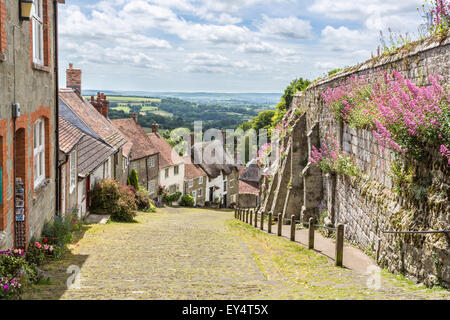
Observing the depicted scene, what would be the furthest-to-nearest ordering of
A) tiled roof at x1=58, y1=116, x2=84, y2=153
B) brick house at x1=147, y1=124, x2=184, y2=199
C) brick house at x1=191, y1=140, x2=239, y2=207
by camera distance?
brick house at x1=191, y1=140, x2=239, y2=207
brick house at x1=147, y1=124, x2=184, y2=199
tiled roof at x1=58, y1=116, x2=84, y2=153

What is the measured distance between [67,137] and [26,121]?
223 inches

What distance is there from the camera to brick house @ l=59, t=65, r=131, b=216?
62.7 feet

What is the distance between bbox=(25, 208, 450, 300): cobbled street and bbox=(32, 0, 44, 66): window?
15.7 ft

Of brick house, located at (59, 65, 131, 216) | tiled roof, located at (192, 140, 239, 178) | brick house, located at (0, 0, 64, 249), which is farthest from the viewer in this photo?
tiled roof, located at (192, 140, 239, 178)

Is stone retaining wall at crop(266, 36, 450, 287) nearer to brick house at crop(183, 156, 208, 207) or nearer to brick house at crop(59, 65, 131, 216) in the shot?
brick house at crop(59, 65, 131, 216)

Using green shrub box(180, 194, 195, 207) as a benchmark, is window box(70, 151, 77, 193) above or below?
above

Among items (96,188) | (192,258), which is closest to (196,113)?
(96,188)

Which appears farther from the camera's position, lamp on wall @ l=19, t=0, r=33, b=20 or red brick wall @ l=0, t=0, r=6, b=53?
lamp on wall @ l=19, t=0, r=33, b=20

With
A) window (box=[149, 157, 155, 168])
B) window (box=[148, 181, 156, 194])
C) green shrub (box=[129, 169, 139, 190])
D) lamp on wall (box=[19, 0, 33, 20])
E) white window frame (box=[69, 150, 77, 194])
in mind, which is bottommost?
window (box=[148, 181, 156, 194])

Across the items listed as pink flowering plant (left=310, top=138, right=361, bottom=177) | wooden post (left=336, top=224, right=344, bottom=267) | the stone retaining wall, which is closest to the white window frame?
pink flowering plant (left=310, top=138, right=361, bottom=177)

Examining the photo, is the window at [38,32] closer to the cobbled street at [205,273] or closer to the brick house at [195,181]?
the cobbled street at [205,273]

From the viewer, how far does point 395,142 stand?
24.8 ft

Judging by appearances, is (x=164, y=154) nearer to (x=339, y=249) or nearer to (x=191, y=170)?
(x=191, y=170)
